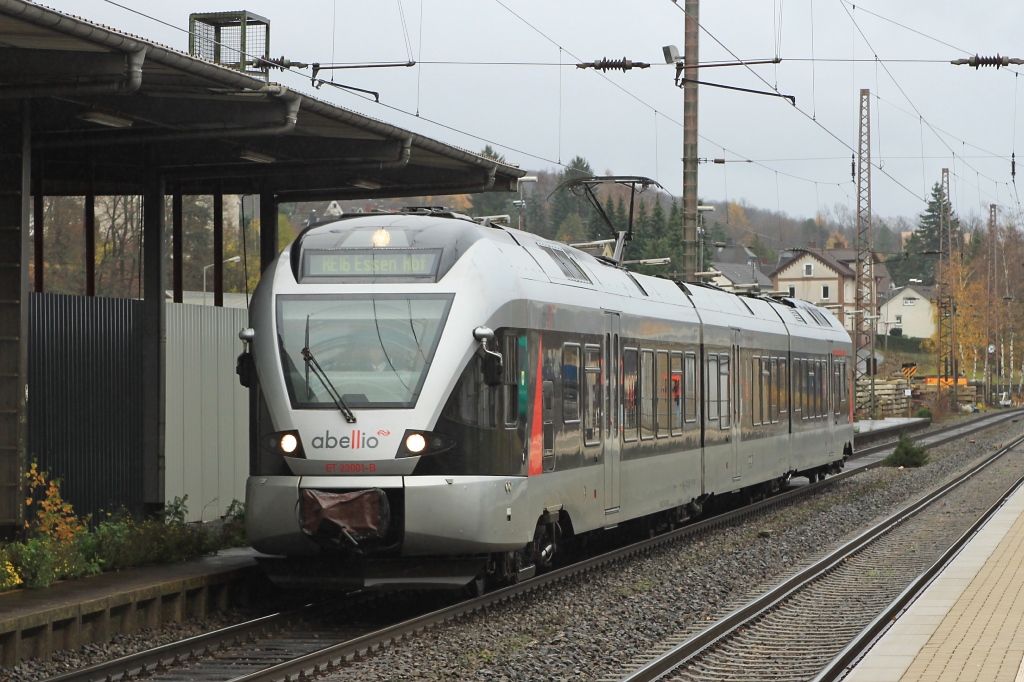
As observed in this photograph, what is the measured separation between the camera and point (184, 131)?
42.3ft

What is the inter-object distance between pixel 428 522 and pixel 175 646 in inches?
84.8

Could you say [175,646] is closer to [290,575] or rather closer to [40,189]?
[290,575]

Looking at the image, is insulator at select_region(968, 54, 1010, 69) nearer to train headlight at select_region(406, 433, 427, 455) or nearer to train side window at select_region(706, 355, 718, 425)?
train side window at select_region(706, 355, 718, 425)

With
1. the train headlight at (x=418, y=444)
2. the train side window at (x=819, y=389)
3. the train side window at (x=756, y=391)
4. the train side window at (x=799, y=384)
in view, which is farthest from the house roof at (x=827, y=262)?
the train headlight at (x=418, y=444)

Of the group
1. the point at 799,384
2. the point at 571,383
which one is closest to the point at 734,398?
the point at 799,384

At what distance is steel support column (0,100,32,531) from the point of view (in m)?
11.8

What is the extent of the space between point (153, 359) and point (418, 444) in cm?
479

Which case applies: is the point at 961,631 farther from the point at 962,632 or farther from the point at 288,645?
the point at 288,645

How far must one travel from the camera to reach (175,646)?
32.0 feet

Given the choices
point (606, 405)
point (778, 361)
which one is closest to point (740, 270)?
point (778, 361)

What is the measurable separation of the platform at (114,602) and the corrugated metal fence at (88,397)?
1639mm

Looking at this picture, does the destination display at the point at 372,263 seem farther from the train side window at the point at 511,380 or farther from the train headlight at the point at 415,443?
the train headlight at the point at 415,443

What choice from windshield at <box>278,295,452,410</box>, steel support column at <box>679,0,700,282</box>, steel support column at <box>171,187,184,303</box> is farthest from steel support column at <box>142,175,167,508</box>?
steel support column at <box>679,0,700,282</box>

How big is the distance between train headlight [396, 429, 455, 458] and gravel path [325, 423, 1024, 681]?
139 centimetres
